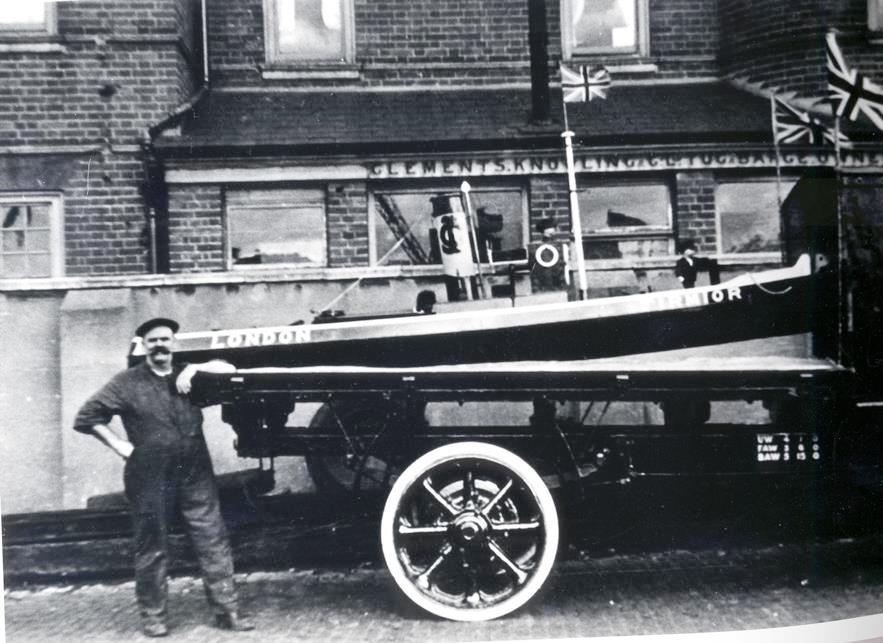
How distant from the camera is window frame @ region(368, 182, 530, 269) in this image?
457 centimetres

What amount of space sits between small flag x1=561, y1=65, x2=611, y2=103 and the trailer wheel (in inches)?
78.5

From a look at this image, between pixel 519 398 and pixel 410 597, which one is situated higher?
pixel 519 398

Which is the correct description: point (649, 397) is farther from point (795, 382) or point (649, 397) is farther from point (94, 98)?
A: point (94, 98)

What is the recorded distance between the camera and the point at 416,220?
462cm

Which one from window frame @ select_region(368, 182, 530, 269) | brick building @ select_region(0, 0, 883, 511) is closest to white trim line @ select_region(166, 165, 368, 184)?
brick building @ select_region(0, 0, 883, 511)

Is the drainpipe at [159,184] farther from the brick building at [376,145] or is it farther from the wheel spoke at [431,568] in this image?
the wheel spoke at [431,568]

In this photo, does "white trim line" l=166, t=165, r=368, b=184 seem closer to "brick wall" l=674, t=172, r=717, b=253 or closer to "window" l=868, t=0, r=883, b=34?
"brick wall" l=674, t=172, r=717, b=253

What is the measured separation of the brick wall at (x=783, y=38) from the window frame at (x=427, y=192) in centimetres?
143

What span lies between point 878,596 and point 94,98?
4.76 metres

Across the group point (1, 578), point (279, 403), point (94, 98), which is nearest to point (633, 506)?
point (279, 403)

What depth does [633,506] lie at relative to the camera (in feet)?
12.3

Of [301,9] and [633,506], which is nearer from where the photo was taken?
[633,506]

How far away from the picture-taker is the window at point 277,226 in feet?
14.9

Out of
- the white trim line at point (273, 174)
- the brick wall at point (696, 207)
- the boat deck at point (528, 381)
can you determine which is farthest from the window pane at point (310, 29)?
the brick wall at point (696, 207)
